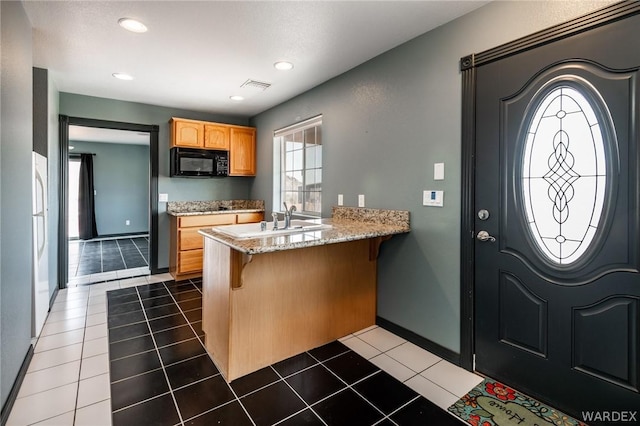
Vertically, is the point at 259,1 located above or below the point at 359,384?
above

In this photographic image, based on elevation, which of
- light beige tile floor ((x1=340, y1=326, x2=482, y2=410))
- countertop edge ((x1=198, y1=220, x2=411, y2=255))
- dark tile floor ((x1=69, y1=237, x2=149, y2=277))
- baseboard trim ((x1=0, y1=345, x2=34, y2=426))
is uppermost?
countertop edge ((x1=198, y1=220, x2=411, y2=255))

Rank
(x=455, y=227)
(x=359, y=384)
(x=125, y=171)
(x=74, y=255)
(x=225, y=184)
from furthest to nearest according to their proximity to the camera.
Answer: (x=125, y=171), (x=74, y=255), (x=225, y=184), (x=455, y=227), (x=359, y=384)

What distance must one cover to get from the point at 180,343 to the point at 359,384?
1493mm

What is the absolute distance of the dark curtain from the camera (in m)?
7.26

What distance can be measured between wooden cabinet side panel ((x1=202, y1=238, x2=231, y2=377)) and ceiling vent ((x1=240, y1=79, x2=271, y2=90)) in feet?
6.48

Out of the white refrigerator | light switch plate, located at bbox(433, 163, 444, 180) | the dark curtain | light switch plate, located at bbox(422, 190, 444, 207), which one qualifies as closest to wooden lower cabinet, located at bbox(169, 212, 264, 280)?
the white refrigerator

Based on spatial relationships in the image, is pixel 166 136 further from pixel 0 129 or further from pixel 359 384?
pixel 359 384

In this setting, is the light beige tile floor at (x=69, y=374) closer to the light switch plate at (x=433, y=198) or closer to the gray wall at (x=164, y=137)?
the gray wall at (x=164, y=137)

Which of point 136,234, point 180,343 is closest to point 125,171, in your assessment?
point 136,234

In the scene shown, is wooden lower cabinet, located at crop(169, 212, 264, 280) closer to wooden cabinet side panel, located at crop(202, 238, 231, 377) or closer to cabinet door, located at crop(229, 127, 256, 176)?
cabinet door, located at crop(229, 127, 256, 176)

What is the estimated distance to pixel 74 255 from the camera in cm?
576

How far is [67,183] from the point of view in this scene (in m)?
3.91

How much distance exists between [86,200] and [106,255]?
2.37 meters

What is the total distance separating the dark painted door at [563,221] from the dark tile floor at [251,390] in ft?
2.29
